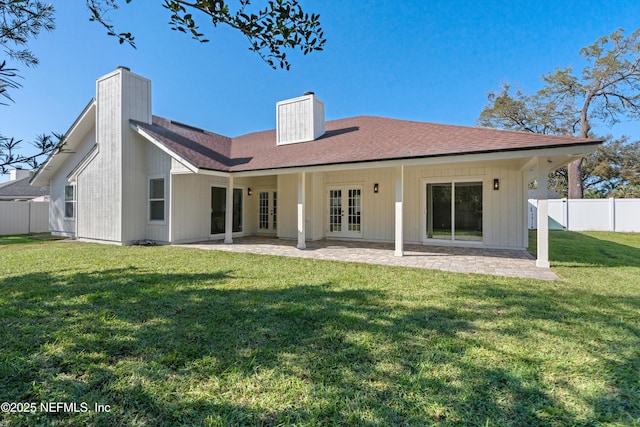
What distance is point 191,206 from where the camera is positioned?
10773 millimetres

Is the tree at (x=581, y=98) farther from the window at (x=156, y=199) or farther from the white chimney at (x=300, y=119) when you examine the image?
the window at (x=156, y=199)

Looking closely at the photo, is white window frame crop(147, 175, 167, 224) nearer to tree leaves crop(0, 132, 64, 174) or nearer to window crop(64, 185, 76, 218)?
window crop(64, 185, 76, 218)

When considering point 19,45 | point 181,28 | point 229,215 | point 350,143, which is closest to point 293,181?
point 229,215

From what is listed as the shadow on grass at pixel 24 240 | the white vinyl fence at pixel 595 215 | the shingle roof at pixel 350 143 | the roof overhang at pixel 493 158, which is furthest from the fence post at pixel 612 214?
the shadow on grass at pixel 24 240

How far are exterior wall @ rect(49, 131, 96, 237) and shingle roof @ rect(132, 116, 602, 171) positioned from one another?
324cm

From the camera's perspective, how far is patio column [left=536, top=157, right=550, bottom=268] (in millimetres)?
6482

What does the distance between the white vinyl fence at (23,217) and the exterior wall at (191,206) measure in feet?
36.7

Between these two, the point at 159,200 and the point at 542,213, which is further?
the point at 159,200

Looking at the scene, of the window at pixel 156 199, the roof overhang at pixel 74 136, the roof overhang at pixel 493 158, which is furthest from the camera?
the roof overhang at pixel 74 136

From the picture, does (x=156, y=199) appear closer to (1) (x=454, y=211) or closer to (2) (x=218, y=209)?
(2) (x=218, y=209)

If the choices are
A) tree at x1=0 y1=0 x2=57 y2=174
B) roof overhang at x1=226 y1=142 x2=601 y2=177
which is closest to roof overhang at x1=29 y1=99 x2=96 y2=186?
roof overhang at x1=226 y1=142 x2=601 y2=177

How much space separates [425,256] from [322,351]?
599cm

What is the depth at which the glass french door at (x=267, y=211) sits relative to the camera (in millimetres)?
13266

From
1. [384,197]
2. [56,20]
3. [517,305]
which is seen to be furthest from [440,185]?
[56,20]
